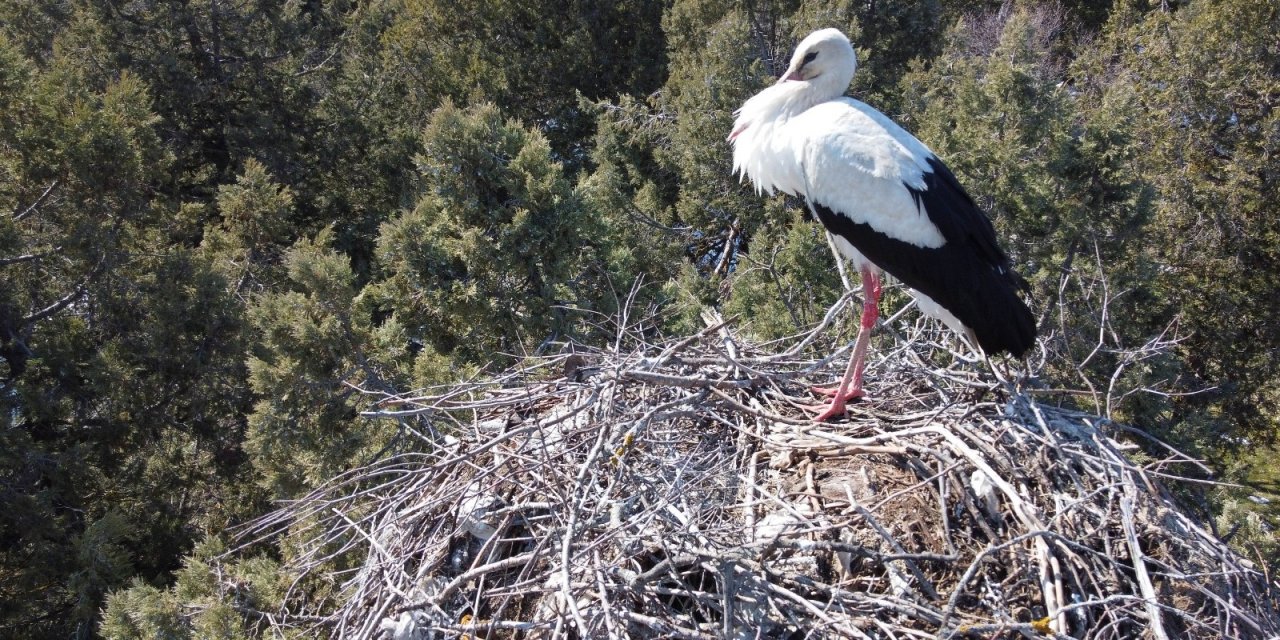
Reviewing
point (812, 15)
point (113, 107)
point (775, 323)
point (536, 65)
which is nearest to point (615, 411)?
point (775, 323)

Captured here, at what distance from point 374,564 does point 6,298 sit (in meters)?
6.55

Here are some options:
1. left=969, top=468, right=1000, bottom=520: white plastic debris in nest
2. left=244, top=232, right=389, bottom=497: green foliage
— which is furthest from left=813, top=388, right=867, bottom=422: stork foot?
left=244, top=232, right=389, bottom=497: green foliage

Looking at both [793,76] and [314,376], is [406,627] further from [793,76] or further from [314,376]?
[314,376]

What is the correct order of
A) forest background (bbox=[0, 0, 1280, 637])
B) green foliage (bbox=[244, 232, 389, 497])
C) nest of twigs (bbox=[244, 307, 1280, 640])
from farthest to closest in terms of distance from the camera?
1. forest background (bbox=[0, 0, 1280, 637])
2. green foliage (bbox=[244, 232, 389, 497])
3. nest of twigs (bbox=[244, 307, 1280, 640])

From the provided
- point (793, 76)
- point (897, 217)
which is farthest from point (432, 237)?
point (897, 217)

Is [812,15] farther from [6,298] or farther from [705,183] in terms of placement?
[6,298]

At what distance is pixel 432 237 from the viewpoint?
23.0 ft

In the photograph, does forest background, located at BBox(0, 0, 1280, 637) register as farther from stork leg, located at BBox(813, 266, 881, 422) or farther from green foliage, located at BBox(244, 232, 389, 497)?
stork leg, located at BBox(813, 266, 881, 422)

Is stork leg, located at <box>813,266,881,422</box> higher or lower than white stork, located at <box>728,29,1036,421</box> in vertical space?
lower

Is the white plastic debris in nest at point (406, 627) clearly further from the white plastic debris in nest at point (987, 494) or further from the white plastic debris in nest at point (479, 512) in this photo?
the white plastic debris in nest at point (987, 494)

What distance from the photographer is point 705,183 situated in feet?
35.5

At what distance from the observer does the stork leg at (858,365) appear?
4.18 metres

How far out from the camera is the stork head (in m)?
4.54

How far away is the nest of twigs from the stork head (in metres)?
1.59
